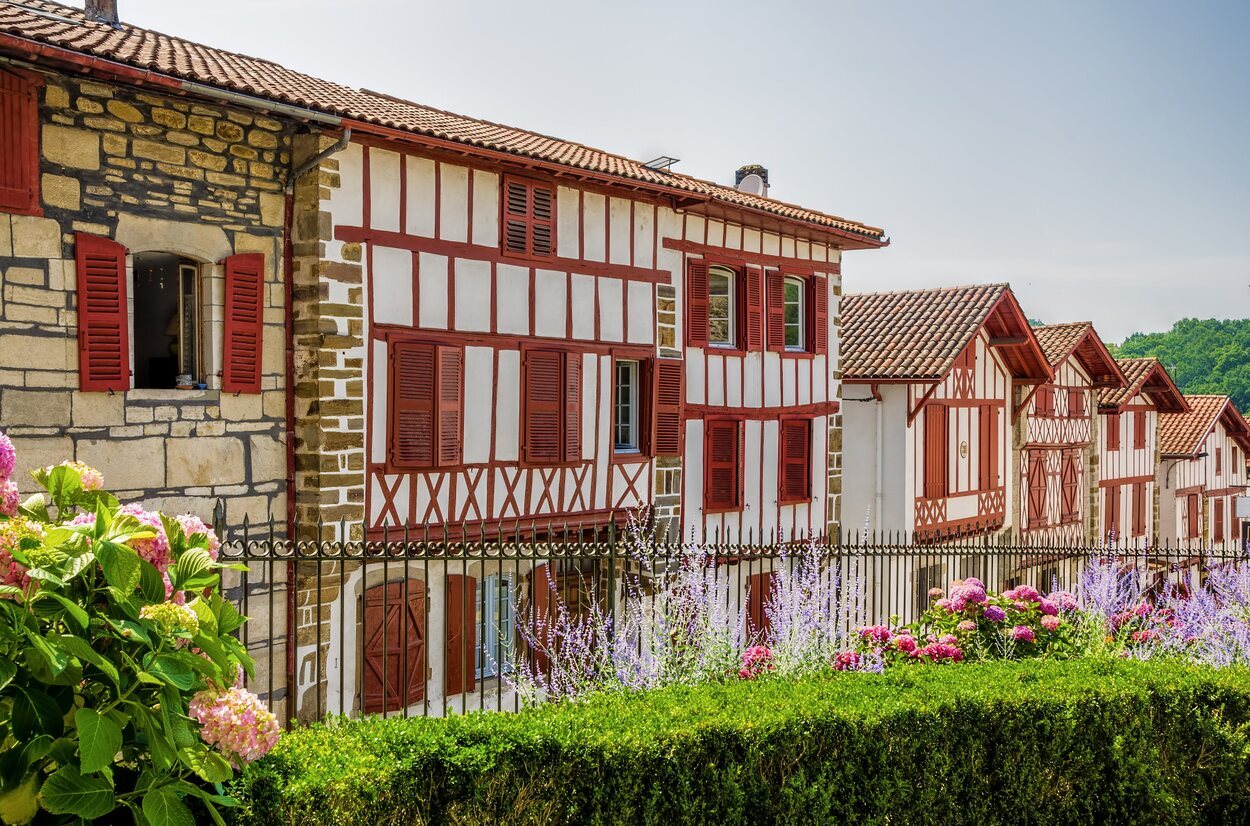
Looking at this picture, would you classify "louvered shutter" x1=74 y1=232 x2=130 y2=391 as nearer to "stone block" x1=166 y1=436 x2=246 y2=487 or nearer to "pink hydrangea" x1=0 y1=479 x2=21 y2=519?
"stone block" x1=166 y1=436 x2=246 y2=487

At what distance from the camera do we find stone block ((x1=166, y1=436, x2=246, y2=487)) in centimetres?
888

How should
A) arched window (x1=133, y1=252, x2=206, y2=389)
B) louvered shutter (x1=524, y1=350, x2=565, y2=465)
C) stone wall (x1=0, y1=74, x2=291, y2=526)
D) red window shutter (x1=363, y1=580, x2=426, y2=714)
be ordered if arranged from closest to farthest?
stone wall (x1=0, y1=74, x2=291, y2=526) < arched window (x1=133, y1=252, x2=206, y2=389) < red window shutter (x1=363, y1=580, x2=426, y2=714) < louvered shutter (x1=524, y1=350, x2=565, y2=465)

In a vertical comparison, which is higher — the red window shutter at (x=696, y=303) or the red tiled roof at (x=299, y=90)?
the red tiled roof at (x=299, y=90)

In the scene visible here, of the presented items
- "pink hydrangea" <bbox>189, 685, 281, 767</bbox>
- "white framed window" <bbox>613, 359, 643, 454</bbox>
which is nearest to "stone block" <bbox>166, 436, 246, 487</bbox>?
"white framed window" <bbox>613, 359, 643, 454</bbox>

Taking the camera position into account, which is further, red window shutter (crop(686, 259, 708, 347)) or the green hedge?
red window shutter (crop(686, 259, 708, 347))

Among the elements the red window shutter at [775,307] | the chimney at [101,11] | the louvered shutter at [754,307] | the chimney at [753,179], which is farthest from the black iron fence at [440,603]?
the chimney at [753,179]

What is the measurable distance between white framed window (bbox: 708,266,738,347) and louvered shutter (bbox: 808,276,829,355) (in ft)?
5.15

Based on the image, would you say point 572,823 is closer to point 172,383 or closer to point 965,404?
point 172,383

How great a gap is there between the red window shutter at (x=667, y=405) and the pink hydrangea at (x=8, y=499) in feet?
32.5

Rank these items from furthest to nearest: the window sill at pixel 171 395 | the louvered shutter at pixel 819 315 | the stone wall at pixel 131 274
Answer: the louvered shutter at pixel 819 315, the window sill at pixel 171 395, the stone wall at pixel 131 274

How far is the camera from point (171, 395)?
29.2ft

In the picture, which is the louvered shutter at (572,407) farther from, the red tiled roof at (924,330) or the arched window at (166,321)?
the red tiled roof at (924,330)

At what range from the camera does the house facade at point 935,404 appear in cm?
1680

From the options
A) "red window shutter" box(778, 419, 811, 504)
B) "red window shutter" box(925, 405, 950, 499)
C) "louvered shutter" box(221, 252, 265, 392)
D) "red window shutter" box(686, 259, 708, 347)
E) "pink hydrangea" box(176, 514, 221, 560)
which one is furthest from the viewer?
"red window shutter" box(925, 405, 950, 499)
